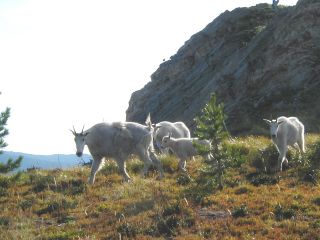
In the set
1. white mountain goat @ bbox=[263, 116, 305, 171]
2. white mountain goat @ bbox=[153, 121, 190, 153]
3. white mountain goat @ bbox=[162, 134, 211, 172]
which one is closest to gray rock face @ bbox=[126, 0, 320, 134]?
white mountain goat @ bbox=[153, 121, 190, 153]

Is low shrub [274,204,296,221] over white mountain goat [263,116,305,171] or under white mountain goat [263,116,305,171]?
under

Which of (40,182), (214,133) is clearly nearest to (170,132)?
(40,182)

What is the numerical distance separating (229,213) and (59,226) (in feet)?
14.8

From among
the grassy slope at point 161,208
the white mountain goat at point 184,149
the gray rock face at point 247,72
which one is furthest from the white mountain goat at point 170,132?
the gray rock face at point 247,72

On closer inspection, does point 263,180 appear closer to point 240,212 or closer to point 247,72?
point 240,212

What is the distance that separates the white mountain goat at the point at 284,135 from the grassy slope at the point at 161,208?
813mm

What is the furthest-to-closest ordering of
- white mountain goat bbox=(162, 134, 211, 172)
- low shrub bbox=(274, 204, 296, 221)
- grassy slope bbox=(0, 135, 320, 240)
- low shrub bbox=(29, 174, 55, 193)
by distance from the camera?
white mountain goat bbox=(162, 134, 211, 172), low shrub bbox=(29, 174, 55, 193), low shrub bbox=(274, 204, 296, 221), grassy slope bbox=(0, 135, 320, 240)

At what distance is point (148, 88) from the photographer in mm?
55219

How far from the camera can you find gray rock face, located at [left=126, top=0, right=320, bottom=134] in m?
37.1

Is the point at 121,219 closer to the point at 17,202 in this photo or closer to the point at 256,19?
A: the point at 17,202

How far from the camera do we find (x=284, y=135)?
1895 centimetres

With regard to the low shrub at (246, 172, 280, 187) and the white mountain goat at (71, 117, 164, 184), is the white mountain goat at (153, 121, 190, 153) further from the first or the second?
the low shrub at (246, 172, 280, 187)

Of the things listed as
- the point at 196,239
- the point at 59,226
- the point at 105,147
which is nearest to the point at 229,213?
the point at 196,239

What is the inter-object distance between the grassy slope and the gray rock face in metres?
16.4
